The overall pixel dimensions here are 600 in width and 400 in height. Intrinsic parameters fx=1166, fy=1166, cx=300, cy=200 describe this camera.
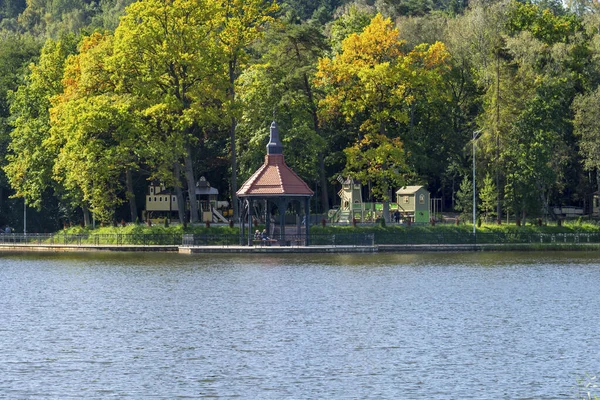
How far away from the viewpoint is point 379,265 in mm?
74625

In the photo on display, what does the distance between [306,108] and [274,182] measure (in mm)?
14628

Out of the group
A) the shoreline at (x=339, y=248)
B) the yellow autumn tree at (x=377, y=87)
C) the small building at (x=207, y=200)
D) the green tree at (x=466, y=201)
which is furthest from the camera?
the small building at (x=207, y=200)

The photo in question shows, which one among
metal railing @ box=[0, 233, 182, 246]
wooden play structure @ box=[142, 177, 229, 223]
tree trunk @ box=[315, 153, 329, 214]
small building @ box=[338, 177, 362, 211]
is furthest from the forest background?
metal railing @ box=[0, 233, 182, 246]

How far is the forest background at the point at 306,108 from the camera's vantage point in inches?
3501

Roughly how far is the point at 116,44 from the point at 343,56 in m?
18.3

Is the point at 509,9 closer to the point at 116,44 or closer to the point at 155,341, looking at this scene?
the point at 116,44

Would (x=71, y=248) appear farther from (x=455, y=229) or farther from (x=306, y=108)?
(x=455, y=229)

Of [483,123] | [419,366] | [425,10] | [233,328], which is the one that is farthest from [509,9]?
[419,366]

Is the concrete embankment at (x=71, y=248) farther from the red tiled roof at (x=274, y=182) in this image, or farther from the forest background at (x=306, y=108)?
the red tiled roof at (x=274, y=182)

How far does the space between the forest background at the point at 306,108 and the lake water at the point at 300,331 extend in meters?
17.4

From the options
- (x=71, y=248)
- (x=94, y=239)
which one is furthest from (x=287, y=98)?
(x=71, y=248)

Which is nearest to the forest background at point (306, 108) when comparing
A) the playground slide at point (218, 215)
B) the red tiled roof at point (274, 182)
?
the playground slide at point (218, 215)

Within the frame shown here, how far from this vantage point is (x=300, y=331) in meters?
44.8

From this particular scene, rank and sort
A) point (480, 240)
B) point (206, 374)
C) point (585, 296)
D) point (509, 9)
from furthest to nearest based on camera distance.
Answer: point (509, 9)
point (480, 240)
point (585, 296)
point (206, 374)
